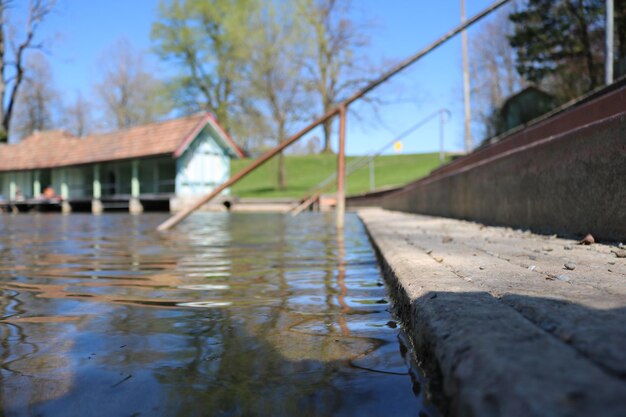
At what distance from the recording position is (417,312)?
1546 millimetres

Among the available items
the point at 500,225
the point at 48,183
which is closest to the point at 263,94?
the point at 48,183

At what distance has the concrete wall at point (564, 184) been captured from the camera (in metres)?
3.18

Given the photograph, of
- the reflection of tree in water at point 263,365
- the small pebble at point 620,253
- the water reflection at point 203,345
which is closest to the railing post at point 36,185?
the water reflection at point 203,345

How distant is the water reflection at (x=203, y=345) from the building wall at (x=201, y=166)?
22643 millimetres

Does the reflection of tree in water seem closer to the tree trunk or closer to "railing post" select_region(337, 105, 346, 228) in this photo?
"railing post" select_region(337, 105, 346, 228)

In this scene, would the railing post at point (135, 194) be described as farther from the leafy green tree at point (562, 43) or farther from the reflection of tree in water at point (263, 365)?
the reflection of tree in water at point (263, 365)

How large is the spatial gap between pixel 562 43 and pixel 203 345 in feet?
58.6

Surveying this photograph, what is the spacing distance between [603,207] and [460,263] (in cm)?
144

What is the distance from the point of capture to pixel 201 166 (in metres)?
26.5

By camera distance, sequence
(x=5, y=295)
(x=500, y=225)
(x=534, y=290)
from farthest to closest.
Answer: (x=500, y=225)
(x=5, y=295)
(x=534, y=290)

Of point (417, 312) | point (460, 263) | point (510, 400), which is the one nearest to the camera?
point (510, 400)

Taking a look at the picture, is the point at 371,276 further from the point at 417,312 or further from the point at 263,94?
the point at 263,94

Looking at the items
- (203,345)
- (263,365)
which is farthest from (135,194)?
(263,365)

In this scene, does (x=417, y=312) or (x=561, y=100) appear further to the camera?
(x=561, y=100)
